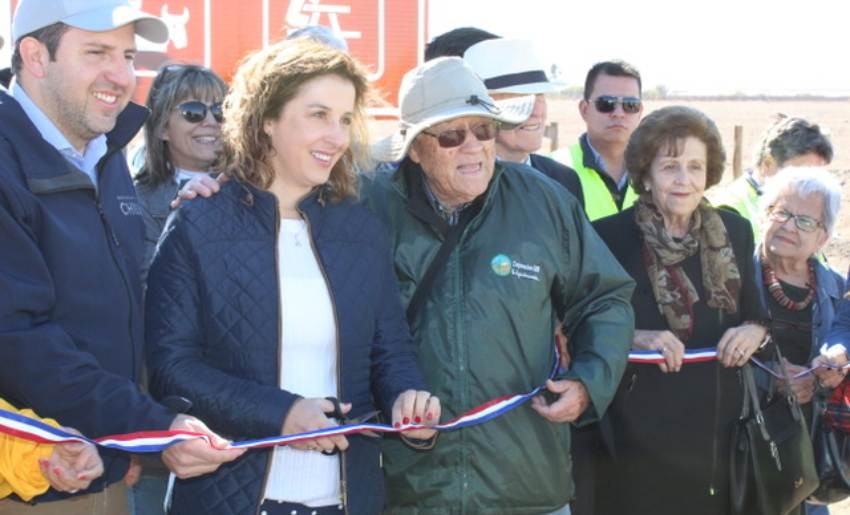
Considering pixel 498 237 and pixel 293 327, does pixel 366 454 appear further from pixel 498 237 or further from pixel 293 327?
pixel 498 237

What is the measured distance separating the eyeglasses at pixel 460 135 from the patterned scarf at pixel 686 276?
1102 mm

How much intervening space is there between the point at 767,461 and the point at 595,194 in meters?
2.05

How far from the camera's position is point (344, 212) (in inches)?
150

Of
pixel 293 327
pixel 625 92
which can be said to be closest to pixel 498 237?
pixel 293 327

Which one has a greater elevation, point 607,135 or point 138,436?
point 607,135

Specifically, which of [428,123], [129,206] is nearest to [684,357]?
[428,123]

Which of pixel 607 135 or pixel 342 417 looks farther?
pixel 607 135

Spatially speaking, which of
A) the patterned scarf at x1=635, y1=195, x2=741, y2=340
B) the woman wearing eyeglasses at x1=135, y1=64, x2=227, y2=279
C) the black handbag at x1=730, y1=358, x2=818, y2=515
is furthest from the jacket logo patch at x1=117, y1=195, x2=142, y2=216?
the black handbag at x1=730, y1=358, x2=818, y2=515

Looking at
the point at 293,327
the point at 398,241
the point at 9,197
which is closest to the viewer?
the point at 9,197

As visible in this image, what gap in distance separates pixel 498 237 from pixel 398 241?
367 millimetres

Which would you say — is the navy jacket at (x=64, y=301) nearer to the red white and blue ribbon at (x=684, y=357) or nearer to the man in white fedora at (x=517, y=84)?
the red white and blue ribbon at (x=684, y=357)

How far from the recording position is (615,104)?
6.69 metres

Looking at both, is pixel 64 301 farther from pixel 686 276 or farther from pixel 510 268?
pixel 686 276

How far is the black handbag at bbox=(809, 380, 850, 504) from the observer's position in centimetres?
498
